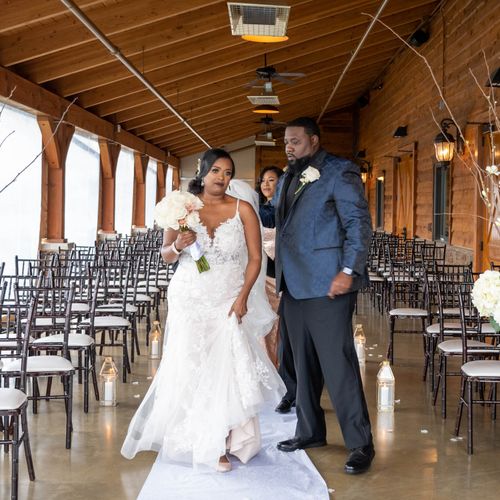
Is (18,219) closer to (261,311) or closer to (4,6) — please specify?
(4,6)

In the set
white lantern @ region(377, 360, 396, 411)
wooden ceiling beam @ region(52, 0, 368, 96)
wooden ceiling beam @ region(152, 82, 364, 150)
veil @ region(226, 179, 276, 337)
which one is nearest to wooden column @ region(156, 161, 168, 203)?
wooden ceiling beam @ region(152, 82, 364, 150)

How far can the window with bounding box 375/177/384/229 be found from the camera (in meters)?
20.2

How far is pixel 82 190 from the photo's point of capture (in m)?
16.0

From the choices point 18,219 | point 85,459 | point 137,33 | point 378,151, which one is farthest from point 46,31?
point 378,151

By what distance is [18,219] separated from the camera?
11961mm

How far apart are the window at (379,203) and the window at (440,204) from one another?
674 centimetres

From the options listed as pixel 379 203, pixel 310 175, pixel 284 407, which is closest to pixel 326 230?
pixel 310 175

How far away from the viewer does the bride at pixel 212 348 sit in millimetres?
4070

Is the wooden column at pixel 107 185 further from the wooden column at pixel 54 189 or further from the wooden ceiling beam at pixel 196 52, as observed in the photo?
the wooden ceiling beam at pixel 196 52

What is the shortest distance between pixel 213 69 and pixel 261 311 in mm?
9218

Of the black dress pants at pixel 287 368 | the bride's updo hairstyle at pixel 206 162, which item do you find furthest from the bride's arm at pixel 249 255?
the black dress pants at pixel 287 368

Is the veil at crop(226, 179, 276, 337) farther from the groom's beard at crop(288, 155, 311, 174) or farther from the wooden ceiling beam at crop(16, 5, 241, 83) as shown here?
the wooden ceiling beam at crop(16, 5, 241, 83)

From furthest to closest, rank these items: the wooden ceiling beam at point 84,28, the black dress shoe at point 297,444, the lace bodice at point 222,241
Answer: the wooden ceiling beam at point 84,28 < the black dress shoe at point 297,444 < the lace bodice at point 222,241

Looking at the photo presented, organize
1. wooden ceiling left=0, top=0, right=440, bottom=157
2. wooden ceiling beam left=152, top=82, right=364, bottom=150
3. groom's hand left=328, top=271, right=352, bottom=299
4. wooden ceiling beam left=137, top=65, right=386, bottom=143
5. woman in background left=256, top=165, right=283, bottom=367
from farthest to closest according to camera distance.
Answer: wooden ceiling beam left=152, top=82, right=364, bottom=150
wooden ceiling beam left=137, top=65, right=386, bottom=143
wooden ceiling left=0, top=0, right=440, bottom=157
woman in background left=256, top=165, right=283, bottom=367
groom's hand left=328, top=271, right=352, bottom=299
